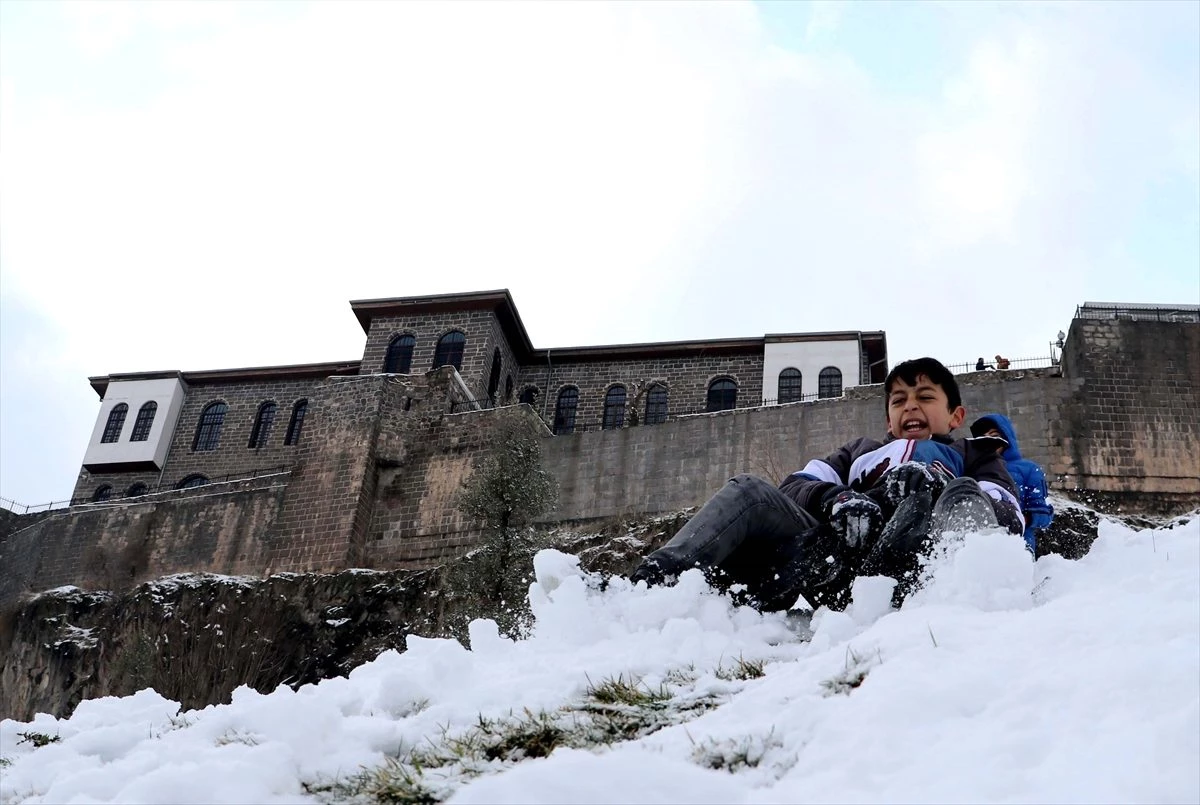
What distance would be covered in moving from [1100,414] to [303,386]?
21829mm

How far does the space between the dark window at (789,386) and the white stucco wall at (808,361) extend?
10 cm

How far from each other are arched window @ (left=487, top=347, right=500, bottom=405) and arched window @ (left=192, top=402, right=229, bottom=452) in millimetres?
8531

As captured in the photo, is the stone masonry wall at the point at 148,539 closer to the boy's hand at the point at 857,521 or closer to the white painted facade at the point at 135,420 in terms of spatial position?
the white painted facade at the point at 135,420

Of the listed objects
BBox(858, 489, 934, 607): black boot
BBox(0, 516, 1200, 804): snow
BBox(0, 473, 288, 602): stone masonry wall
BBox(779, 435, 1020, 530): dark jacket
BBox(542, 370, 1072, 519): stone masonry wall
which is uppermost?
BBox(542, 370, 1072, 519): stone masonry wall

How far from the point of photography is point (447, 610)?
21.8 meters

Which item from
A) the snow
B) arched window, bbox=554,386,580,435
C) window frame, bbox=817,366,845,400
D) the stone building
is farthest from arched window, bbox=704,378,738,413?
the snow

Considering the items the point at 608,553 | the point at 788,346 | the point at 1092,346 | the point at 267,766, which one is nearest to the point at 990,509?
the point at 267,766

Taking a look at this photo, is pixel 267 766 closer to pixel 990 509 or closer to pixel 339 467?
pixel 990 509

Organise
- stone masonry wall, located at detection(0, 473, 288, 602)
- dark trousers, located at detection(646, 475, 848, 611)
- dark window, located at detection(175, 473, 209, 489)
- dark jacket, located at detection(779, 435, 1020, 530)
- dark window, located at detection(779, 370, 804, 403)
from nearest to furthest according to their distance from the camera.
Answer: dark trousers, located at detection(646, 475, 848, 611), dark jacket, located at detection(779, 435, 1020, 530), stone masonry wall, located at detection(0, 473, 288, 602), dark window, located at detection(779, 370, 804, 403), dark window, located at detection(175, 473, 209, 489)

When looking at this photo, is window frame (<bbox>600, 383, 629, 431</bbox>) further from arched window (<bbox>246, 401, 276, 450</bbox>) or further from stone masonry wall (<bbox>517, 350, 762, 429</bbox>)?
arched window (<bbox>246, 401, 276, 450</bbox>)

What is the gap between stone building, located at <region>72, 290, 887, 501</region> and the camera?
96.9 feet

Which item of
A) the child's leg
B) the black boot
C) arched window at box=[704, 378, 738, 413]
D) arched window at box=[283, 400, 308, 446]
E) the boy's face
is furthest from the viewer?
arched window at box=[283, 400, 308, 446]

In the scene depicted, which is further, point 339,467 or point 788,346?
point 788,346

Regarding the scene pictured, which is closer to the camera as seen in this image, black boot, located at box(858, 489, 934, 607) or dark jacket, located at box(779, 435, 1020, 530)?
black boot, located at box(858, 489, 934, 607)
